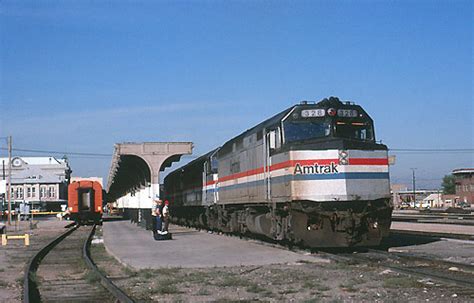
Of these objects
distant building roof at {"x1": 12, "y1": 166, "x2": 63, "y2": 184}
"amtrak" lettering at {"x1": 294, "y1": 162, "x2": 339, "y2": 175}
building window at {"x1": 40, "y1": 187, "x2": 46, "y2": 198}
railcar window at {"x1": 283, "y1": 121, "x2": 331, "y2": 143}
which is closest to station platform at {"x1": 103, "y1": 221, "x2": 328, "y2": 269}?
"amtrak" lettering at {"x1": 294, "y1": 162, "x2": 339, "y2": 175}

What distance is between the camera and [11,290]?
13.0 metres

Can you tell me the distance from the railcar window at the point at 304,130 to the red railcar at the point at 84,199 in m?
34.9

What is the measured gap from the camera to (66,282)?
1404 cm

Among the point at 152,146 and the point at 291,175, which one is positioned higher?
the point at 152,146

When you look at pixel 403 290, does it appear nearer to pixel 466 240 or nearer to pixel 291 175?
pixel 291 175

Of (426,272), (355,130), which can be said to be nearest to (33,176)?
(355,130)

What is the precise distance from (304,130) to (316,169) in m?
1.35

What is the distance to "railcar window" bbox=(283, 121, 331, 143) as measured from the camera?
1755 cm

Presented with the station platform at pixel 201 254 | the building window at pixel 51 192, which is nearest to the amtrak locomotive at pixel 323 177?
the station platform at pixel 201 254

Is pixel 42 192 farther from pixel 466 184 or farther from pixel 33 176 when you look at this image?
pixel 466 184

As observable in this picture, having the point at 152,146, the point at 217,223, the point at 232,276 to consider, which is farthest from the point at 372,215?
the point at 152,146

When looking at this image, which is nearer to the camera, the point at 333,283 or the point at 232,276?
the point at 333,283

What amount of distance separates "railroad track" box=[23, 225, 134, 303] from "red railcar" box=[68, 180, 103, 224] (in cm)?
2926

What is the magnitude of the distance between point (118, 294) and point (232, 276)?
3.04 metres
